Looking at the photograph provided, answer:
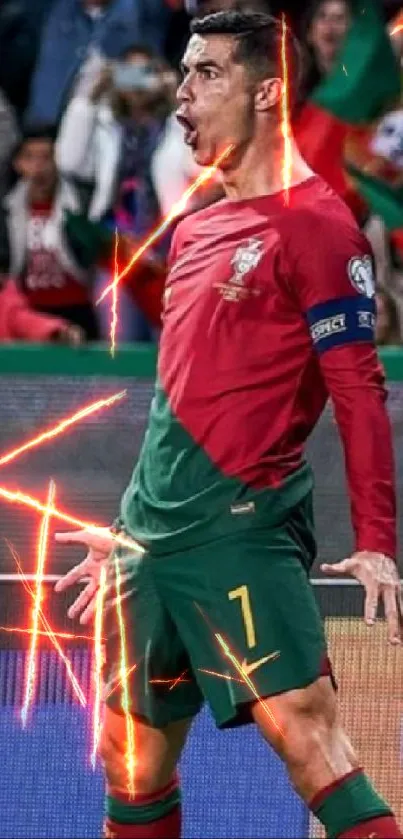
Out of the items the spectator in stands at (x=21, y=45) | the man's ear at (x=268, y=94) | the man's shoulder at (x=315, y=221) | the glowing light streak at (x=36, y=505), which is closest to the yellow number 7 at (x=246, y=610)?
the man's shoulder at (x=315, y=221)

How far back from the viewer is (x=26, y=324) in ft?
23.9

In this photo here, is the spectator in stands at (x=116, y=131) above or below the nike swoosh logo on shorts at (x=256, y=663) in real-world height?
below

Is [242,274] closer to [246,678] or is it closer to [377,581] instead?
[377,581]

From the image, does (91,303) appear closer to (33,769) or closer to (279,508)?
(33,769)

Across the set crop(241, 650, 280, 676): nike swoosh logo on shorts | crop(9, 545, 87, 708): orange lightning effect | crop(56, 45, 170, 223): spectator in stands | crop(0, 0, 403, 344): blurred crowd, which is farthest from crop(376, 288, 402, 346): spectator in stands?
crop(241, 650, 280, 676): nike swoosh logo on shorts

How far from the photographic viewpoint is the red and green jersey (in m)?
3.66

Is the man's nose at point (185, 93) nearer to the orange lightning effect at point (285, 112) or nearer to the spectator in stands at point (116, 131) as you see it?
the orange lightning effect at point (285, 112)

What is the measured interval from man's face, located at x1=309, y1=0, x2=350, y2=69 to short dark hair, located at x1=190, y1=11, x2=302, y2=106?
379 centimetres

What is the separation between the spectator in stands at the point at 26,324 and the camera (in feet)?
22.9

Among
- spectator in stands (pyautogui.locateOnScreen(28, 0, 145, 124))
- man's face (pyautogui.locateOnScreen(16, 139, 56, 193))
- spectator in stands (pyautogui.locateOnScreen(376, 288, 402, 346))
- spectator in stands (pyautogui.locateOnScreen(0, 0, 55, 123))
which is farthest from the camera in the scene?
spectator in stands (pyautogui.locateOnScreen(0, 0, 55, 123))

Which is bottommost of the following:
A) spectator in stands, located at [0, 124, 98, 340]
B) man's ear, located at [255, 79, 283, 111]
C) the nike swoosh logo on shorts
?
spectator in stands, located at [0, 124, 98, 340]

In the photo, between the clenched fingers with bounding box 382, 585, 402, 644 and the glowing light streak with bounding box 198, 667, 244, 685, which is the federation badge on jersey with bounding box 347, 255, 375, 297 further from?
the glowing light streak with bounding box 198, 667, 244, 685

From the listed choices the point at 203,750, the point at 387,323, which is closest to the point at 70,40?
the point at 387,323

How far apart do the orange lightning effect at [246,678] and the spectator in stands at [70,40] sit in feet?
15.1
